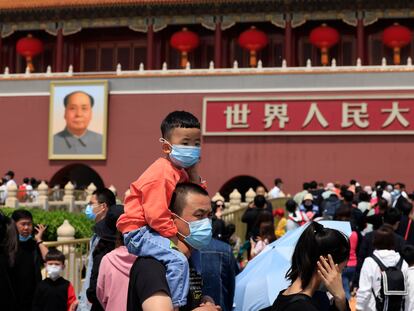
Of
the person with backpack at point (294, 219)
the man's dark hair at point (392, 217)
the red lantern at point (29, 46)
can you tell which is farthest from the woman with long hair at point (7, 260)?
the red lantern at point (29, 46)

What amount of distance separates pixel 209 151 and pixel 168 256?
17411 mm

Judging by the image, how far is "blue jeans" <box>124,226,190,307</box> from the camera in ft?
8.93

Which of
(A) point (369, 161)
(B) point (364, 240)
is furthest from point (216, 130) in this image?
(B) point (364, 240)

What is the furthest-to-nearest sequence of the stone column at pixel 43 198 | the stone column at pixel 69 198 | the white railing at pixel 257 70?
the white railing at pixel 257 70
the stone column at pixel 69 198
the stone column at pixel 43 198

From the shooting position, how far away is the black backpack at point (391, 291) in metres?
5.05

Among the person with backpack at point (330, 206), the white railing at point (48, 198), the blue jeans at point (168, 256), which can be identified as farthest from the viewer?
the white railing at point (48, 198)

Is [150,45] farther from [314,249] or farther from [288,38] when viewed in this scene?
[314,249]

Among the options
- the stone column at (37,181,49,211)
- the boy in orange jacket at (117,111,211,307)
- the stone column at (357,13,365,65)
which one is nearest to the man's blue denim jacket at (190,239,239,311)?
the boy in orange jacket at (117,111,211,307)

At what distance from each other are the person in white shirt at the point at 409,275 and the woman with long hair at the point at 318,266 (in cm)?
239

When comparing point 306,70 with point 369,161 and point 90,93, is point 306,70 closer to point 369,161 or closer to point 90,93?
point 369,161

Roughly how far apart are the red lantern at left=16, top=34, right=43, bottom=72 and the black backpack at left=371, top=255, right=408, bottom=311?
2022 cm

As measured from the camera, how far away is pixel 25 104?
21.7 metres

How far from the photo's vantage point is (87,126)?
68.1 ft

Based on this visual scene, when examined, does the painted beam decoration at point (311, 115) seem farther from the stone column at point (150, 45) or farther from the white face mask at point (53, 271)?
the white face mask at point (53, 271)
